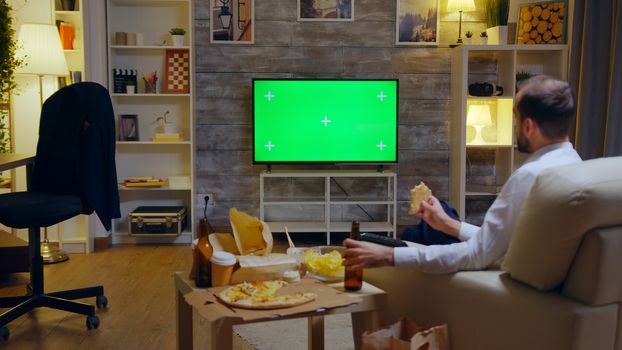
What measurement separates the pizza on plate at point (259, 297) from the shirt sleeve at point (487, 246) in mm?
344

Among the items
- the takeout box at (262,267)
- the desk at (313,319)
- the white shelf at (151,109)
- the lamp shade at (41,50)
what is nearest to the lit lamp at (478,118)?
the white shelf at (151,109)

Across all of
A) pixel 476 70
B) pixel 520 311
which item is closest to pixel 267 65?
pixel 476 70

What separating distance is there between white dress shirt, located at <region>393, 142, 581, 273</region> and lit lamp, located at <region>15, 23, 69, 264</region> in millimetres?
3310

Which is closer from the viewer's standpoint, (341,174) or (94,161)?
(94,161)

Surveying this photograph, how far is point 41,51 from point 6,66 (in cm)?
36

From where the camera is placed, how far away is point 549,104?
2.05 meters

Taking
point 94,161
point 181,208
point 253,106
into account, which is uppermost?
point 253,106

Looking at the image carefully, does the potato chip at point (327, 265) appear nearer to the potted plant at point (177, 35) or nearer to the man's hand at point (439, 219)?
the man's hand at point (439, 219)

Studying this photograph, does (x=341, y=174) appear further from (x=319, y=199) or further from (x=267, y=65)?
(x=267, y=65)

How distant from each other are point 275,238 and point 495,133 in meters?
1.96

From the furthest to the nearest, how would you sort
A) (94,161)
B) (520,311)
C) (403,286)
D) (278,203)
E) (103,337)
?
(278,203) → (94,161) → (103,337) → (403,286) → (520,311)

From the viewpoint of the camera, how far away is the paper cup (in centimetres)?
216

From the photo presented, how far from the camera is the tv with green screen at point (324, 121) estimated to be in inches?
218

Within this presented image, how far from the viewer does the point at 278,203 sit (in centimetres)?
549
